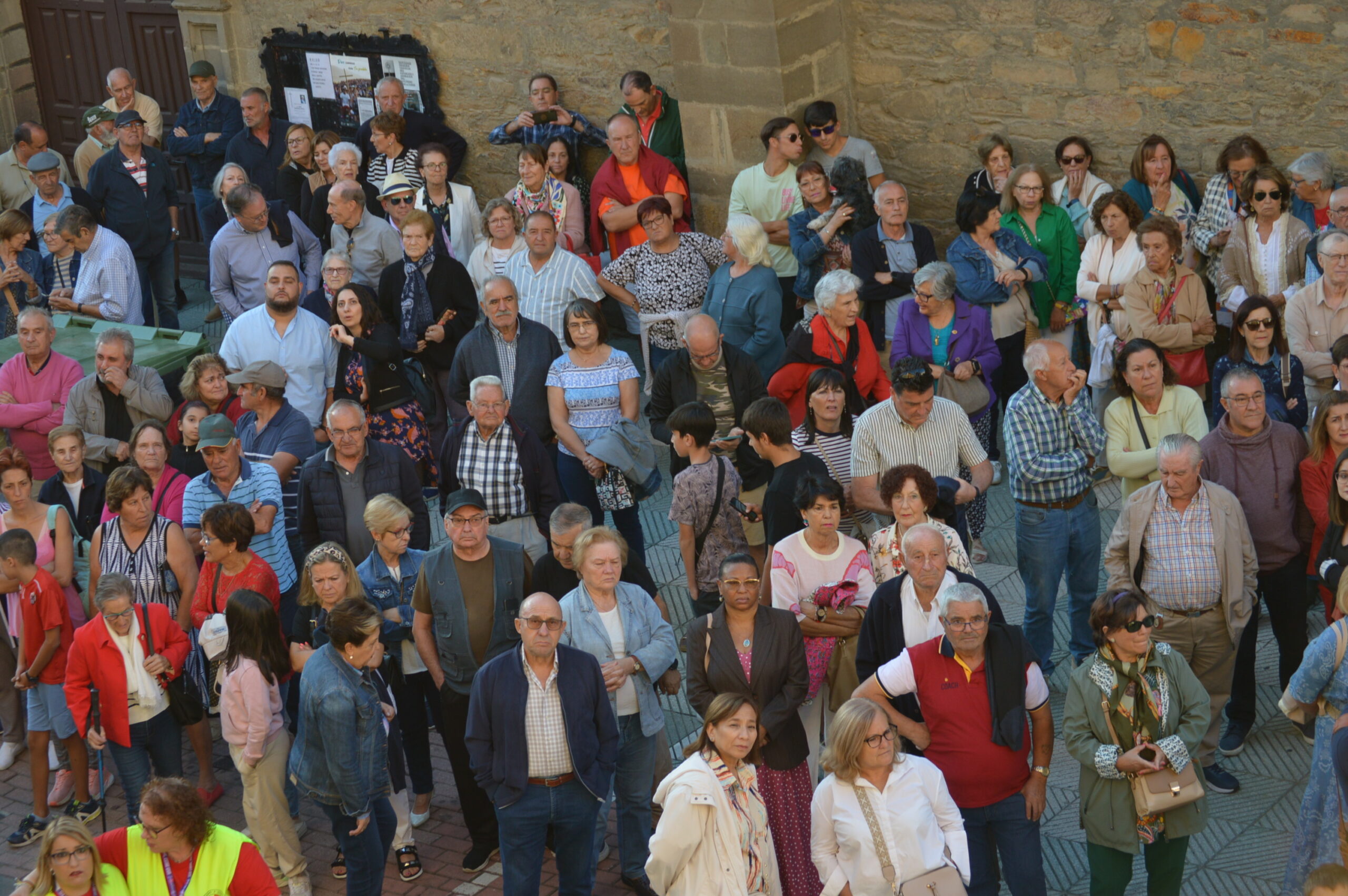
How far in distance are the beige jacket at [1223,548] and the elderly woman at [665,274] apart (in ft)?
11.2

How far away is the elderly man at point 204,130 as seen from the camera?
1352 cm

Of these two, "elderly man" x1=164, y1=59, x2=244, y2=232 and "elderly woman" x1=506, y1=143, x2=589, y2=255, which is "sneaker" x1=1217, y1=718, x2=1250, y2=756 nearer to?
"elderly woman" x1=506, y1=143, x2=589, y2=255

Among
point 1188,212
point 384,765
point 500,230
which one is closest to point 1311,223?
point 1188,212

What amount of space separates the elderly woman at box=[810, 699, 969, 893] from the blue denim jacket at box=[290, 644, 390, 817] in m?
2.01

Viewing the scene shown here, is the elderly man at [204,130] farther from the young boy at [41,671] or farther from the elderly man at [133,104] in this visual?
the young boy at [41,671]

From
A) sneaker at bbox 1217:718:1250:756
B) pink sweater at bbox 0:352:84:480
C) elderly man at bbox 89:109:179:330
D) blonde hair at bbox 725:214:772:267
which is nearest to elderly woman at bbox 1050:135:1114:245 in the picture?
blonde hair at bbox 725:214:772:267

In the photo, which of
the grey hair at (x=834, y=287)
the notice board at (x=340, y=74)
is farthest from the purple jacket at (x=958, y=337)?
the notice board at (x=340, y=74)

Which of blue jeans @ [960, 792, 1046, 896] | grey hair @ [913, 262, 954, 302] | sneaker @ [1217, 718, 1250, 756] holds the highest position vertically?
grey hair @ [913, 262, 954, 302]

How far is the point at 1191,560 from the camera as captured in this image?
267 inches

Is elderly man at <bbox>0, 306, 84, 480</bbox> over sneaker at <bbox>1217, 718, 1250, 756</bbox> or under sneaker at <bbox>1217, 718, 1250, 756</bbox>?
over

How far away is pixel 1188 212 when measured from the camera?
963cm

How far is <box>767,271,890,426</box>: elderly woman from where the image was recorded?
8281 millimetres

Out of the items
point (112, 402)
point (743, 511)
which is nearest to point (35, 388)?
point (112, 402)

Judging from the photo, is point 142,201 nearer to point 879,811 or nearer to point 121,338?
point 121,338
